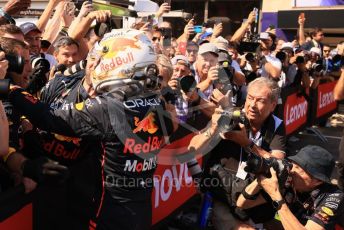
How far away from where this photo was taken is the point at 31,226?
7.93 ft

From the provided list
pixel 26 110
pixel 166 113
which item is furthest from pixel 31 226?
pixel 166 113

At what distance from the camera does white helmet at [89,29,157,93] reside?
89.1 inches

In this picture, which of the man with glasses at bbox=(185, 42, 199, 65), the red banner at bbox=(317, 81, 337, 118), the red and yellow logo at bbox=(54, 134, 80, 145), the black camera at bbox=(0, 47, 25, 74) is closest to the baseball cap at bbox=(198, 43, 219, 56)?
the man with glasses at bbox=(185, 42, 199, 65)

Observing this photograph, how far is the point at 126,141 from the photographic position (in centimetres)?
228

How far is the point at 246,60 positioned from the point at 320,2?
12.8 metres

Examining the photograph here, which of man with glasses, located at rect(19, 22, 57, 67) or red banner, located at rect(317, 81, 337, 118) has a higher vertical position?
man with glasses, located at rect(19, 22, 57, 67)

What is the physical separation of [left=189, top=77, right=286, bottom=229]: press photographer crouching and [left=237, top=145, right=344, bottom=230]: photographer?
206mm

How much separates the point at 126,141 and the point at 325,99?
348 inches

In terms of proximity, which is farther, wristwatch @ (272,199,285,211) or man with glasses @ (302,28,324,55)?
man with glasses @ (302,28,324,55)

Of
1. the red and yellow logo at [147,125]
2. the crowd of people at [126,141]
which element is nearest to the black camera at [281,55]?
the crowd of people at [126,141]

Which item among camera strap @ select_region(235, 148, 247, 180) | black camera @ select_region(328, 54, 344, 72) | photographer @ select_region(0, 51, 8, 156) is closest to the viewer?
photographer @ select_region(0, 51, 8, 156)

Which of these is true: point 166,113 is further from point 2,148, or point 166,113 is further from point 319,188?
point 319,188

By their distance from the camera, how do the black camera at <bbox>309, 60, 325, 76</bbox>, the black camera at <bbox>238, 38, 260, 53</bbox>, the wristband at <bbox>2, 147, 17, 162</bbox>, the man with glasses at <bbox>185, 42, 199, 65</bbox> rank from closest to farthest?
the wristband at <bbox>2, 147, 17, 162</bbox>, the man with glasses at <bbox>185, 42, 199, 65</bbox>, the black camera at <bbox>238, 38, 260, 53</bbox>, the black camera at <bbox>309, 60, 325, 76</bbox>

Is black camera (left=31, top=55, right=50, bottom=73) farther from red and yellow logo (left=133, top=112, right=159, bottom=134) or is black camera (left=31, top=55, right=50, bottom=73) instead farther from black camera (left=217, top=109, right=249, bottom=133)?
black camera (left=217, top=109, right=249, bottom=133)
